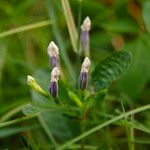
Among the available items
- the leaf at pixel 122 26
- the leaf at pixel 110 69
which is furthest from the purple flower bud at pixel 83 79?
the leaf at pixel 122 26

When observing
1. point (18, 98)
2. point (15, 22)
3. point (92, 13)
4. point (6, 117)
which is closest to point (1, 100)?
point (18, 98)

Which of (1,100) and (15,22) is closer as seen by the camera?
(1,100)

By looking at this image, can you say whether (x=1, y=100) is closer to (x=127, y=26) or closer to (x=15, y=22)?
(x=15, y=22)

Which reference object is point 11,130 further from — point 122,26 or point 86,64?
point 122,26

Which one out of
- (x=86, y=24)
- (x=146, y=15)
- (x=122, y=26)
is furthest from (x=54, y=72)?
(x=122, y=26)

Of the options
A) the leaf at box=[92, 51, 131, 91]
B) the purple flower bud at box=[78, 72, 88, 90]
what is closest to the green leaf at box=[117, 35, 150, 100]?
the leaf at box=[92, 51, 131, 91]

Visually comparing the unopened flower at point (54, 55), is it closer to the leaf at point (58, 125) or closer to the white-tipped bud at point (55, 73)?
the white-tipped bud at point (55, 73)

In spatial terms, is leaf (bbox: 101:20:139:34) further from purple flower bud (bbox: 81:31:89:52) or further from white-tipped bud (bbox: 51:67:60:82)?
white-tipped bud (bbox: 51:67:60:82)
